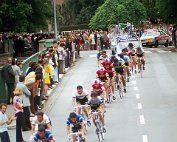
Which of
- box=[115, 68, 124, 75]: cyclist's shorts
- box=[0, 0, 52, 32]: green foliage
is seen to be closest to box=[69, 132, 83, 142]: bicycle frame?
box=[115, 68, 124, 75]: cyclist's shorts

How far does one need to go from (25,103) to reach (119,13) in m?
40.1

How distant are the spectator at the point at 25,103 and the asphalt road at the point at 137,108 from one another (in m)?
0.50

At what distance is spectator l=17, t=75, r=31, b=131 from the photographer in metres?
19.0

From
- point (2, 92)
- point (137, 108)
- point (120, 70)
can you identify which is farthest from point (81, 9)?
point (137, 108)

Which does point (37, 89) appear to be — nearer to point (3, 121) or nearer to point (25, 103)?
point (25, 103)

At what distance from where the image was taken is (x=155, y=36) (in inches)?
2195

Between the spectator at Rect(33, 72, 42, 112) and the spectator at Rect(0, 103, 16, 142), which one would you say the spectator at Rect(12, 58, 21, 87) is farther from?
the spectator at Rect(0, 103, 16, 142)

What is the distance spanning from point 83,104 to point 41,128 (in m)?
4.63

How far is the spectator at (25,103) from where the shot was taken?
62.2 feet

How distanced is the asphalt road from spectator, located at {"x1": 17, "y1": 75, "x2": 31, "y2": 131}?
50 cm

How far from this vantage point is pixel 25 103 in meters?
19.4

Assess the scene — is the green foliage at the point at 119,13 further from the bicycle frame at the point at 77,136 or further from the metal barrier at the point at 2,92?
the bicycle frame at the point at 77,136

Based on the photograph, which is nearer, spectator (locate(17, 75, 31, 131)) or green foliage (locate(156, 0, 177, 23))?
spectator (locate(17, 75, 31, 131))

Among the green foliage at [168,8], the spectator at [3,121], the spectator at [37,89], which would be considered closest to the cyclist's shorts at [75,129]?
the spectator at [3,121]
